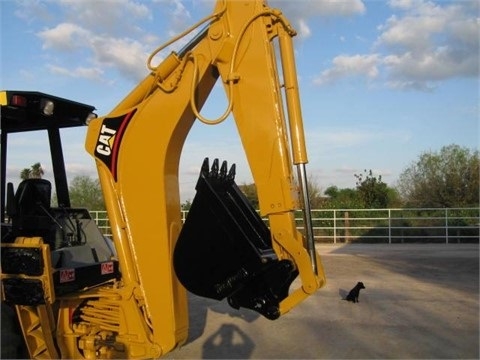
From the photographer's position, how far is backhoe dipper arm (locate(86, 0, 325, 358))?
3.58 metres

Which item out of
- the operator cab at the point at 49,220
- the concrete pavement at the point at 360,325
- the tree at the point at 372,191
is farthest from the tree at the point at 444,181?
Result: the operator cab at the point at 49,220

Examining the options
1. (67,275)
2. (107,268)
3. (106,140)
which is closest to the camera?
(106,140)

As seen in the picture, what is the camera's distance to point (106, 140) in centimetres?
414

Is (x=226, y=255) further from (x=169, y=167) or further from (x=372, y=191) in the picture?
(x=372, y=191)

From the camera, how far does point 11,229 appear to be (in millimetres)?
4754

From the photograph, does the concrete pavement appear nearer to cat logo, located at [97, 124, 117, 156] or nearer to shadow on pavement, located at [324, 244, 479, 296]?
shadow on pavement, located at [324, 244, 479, 296]

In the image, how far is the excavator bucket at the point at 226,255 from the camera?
359cm

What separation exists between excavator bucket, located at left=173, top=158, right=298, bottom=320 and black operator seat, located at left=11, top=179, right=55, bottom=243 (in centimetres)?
173

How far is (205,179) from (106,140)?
0.92 m

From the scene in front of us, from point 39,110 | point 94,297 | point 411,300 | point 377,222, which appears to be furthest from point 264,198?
point 377,222

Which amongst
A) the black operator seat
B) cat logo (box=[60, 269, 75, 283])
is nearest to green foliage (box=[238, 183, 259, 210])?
cat logo (box=[60, 269, 75, 283])

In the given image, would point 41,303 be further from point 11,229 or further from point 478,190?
point 478,190

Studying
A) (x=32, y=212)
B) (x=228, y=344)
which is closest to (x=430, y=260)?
(x=228, y=344)

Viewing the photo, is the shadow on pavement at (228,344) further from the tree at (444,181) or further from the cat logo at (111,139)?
the tree at (444,181)
